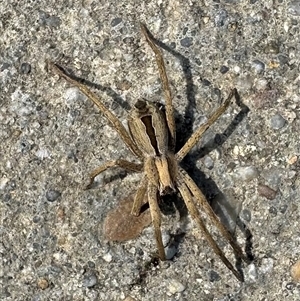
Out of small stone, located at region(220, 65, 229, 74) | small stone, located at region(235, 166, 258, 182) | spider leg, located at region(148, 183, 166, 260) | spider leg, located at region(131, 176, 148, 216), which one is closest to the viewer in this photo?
spider leg, located at region(148, 183, 166, 260)

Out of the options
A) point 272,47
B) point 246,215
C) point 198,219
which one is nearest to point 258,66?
point 272,47

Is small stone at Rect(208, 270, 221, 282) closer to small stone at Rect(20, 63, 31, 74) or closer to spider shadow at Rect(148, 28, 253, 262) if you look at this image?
spider shadow at Rect(148, 28, 253, 262)

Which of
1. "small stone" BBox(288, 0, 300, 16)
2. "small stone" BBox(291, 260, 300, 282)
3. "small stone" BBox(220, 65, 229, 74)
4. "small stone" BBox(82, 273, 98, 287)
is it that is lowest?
"small stone" BBox(82, 273, 98, 287)

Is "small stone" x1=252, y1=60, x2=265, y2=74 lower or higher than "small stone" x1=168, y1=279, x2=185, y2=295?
higher

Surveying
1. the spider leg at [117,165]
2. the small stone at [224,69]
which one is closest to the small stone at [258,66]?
the small stone at [224,69]

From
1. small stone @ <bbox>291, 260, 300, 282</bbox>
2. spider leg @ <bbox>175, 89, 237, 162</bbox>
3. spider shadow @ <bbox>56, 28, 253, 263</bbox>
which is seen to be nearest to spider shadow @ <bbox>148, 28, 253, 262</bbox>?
spider shadow @ <bbox>56, 28, 253, 263</bbox>

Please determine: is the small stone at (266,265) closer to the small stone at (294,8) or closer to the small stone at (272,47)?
the small stone at (272,47)

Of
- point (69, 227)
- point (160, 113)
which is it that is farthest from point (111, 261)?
point (160, 113)
